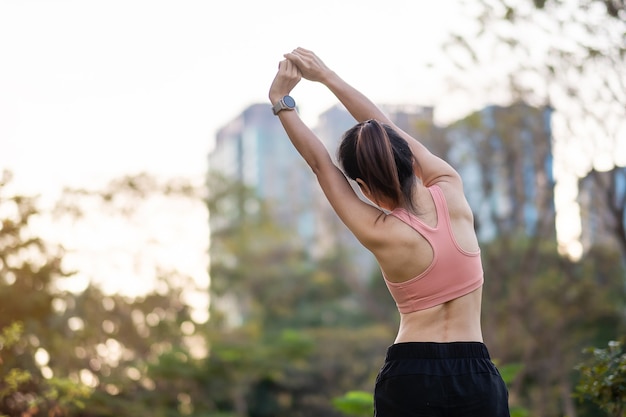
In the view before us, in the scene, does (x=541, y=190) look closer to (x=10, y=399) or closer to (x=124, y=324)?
(x=124, y=324)

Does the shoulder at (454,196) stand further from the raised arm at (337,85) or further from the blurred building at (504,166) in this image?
the blurred building at (504,166)

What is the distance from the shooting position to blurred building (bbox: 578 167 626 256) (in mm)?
11719

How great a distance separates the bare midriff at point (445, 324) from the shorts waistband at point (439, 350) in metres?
0.01

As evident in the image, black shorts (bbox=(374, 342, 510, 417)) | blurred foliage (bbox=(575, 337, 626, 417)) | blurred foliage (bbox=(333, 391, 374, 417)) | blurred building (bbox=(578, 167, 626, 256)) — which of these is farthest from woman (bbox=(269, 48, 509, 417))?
blurred building (bbox=(578, 167, 626, 256))

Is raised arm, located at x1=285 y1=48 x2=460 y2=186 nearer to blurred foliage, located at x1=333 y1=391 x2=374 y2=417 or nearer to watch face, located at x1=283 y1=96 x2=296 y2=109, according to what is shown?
watch face, located at x1=283 y1=96 x2=296 y2=109

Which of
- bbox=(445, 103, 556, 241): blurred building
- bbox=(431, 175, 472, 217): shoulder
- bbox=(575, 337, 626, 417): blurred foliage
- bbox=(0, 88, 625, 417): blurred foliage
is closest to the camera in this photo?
bbox=(431, 175, 472, 217): shoulder

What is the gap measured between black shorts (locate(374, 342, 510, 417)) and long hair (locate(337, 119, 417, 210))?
1.29 ft

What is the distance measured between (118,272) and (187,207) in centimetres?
346

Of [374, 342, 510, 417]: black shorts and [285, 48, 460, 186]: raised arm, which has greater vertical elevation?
[285, 48, 460, 186]: raised arm

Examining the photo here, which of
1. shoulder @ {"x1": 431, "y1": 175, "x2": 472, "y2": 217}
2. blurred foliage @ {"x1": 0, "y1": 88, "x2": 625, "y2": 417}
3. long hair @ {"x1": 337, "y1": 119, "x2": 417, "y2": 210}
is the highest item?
long hair @ {"x1": 337, "y1": 119, "x2": 417, "y2": 210}

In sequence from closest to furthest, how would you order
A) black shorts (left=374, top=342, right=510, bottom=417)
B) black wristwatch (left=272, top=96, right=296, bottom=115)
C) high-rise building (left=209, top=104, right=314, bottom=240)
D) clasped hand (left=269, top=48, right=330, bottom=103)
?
black shorts (left=374, top=342, right=510, bottom=417) < black wristwatch (left=272, top=96, right=296, bottom=115) < clasped hand (left=269, top=48, right=330, bottom=103) < high-rise building (left=209, top=104, right=314, bottom=240)

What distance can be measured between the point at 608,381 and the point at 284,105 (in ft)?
6.80

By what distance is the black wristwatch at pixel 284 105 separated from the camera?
276 cm

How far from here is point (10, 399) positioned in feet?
24.3
